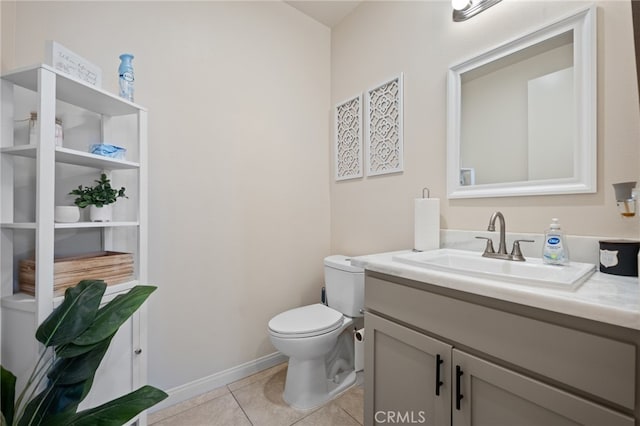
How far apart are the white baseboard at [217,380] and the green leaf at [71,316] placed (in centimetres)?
91

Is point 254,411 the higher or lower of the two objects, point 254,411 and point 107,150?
the lower

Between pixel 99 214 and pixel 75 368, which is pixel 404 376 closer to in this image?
pixel 75 368

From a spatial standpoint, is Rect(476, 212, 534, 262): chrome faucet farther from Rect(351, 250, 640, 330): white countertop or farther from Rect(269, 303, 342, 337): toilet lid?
Rect(269, 303, 342, 337): toilet lid

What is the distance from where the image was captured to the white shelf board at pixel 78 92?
0.97m

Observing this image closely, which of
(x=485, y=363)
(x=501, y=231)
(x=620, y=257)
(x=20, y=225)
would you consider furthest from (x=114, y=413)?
(x=620, y=257)

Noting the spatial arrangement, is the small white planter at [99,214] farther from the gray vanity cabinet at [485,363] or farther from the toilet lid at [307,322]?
the gray vanity cabinet at [485,363]

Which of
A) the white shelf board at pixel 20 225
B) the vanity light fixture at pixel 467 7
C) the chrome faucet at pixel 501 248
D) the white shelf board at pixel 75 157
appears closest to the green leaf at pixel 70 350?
the white shelf board at pixel 20 225

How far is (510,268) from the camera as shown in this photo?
3.59 ft

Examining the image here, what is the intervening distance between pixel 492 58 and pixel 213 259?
6.16 feet

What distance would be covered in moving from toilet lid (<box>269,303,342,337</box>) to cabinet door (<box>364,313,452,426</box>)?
41 cm

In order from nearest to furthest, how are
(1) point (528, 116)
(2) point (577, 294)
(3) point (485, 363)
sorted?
(2) point (577, 294) < (3) point (485, 363) < (1) point (528, 116)

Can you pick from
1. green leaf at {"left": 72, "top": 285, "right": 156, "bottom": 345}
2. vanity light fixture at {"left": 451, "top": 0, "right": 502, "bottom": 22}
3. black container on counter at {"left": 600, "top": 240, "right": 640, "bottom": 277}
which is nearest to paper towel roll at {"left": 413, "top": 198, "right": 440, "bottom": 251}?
black container on counter at {"left": 600, "top": 240, "right": 640, "bottom": 277}

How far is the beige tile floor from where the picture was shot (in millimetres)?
1450

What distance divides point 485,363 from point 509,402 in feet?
0.34
